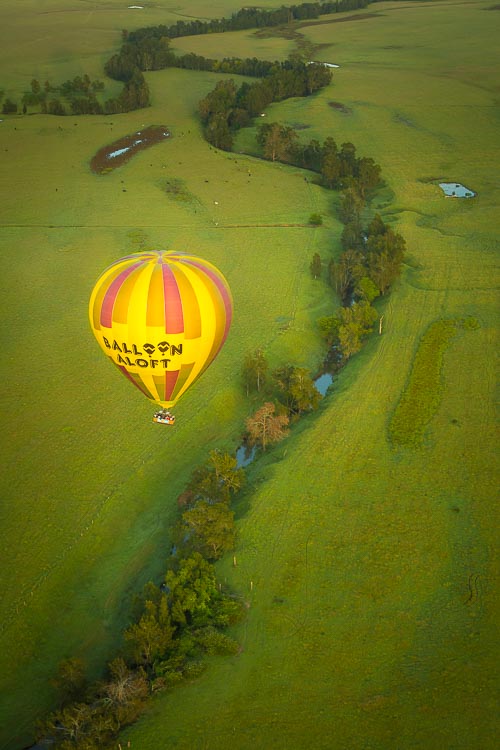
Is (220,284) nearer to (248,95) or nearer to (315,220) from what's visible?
(315,220)

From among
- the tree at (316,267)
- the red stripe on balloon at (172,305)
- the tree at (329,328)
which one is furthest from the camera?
the tree at (316,267)

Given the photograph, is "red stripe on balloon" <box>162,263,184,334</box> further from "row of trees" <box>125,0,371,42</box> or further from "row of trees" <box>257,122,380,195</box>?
"row of trees" <box>125,0,371,42</box>

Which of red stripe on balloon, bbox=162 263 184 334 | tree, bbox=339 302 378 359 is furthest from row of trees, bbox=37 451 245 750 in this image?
tree, bbox=339 302 378 359

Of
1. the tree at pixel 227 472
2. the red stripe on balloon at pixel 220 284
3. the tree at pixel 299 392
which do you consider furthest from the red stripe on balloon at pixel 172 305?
the tree at pixel 299 392

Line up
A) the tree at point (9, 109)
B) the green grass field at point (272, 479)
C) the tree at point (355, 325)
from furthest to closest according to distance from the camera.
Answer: the tree at point (9, 109) → the tree at point (355, 325) → the green grass field at point (272, 479)

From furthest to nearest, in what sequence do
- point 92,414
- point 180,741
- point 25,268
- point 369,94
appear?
point 369,94, point 25,268, point 92,414, point 180,741

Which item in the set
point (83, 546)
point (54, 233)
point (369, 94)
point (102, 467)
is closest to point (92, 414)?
point (102, 467)

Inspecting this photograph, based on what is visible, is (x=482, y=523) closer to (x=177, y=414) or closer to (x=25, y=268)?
(x=177, y=414)

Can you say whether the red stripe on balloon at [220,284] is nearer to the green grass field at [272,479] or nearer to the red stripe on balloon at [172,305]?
the red stripe on balloon at [172,305]
